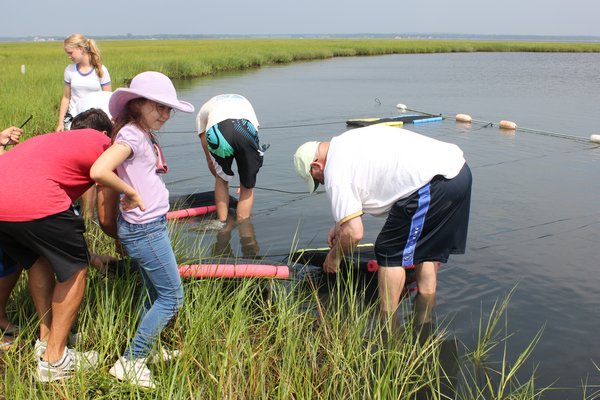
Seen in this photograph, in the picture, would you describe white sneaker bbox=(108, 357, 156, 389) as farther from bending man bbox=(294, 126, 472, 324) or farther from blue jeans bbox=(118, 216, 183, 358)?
bending man bbox=(294, 126, 472, 324)

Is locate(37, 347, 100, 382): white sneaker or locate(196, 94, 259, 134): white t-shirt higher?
locate(196, 94, 259, 134): white t-shirt

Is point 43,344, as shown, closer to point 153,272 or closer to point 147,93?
point 153,272

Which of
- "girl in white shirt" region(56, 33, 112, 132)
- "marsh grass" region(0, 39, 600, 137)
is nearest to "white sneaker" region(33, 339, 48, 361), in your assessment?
"girl in white shirt" region(56, 33, 112, 132)

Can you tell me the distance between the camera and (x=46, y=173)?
118 inches

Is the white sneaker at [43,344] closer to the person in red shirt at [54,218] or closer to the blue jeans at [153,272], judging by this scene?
the person in red shirt at [54,218]

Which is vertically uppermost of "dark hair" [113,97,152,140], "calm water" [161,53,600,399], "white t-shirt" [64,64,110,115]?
"dark hair" [113,97,152,140]

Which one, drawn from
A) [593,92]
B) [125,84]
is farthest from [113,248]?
[593,92]

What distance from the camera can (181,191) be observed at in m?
Result: 8.36

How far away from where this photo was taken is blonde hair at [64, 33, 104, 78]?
20.9ft

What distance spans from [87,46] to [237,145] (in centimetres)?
215

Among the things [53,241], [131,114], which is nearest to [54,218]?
[53,241]

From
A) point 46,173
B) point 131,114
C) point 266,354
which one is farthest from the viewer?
point 266,354

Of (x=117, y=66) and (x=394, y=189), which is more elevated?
(x=394, y=189)

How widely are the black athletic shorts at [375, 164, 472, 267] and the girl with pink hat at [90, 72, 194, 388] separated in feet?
5.15
